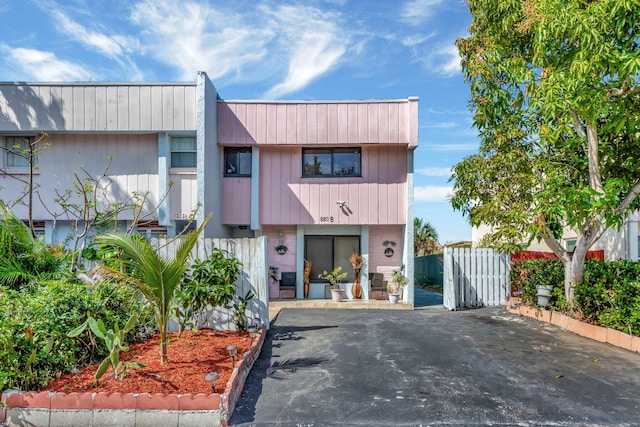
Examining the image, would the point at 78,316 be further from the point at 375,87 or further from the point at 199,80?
the point at 375,87

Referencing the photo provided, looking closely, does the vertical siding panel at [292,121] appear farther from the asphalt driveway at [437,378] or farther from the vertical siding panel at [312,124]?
the asphalt driveway at [437,378]

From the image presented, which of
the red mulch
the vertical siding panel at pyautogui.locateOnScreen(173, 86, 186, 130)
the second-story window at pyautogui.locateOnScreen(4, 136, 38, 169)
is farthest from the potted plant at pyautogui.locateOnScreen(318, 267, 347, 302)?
the second-story window at pyautogui.locateOnScreen(4, 136, 38, 169)

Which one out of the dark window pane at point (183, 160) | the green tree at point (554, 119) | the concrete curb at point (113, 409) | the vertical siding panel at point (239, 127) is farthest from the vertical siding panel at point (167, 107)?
the concrete curb at point (113, 409)

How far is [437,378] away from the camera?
4.98 meters

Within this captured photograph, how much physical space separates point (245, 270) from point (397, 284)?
598cm

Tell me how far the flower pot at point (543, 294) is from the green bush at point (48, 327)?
8722 mm

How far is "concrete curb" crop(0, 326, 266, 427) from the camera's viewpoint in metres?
3.69

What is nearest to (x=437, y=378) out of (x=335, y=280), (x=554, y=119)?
(x=554, y=119)

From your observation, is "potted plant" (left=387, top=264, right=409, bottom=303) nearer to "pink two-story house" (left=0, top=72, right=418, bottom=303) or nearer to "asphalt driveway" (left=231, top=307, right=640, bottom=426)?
"pink two-story house" (left=0, top=72, right=418, bottom=303)

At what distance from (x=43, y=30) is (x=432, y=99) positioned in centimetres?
960

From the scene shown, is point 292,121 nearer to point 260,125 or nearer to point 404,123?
point 260,125

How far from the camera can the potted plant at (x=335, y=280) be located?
11.3 m

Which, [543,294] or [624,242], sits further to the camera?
[624,242]

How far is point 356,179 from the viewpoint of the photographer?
11.7m
